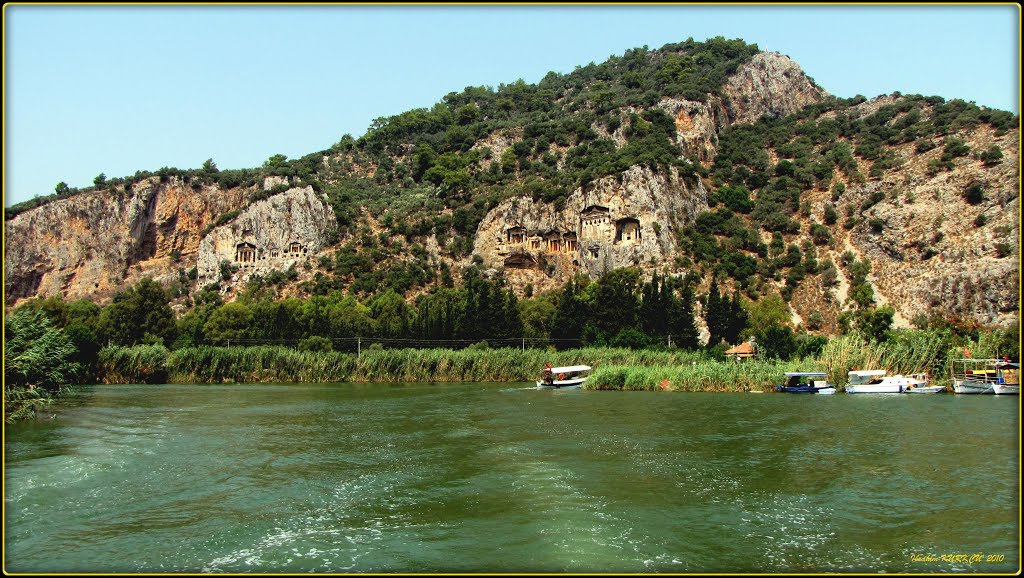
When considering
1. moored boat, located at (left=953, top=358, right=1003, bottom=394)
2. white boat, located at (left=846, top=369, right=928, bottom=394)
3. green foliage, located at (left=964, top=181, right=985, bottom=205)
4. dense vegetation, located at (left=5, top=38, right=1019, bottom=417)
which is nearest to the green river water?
dense vegetation, located at (left=5, top=38, right=1019, bottom=417)

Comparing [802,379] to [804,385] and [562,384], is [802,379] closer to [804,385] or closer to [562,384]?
[804,385]

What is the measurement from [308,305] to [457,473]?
5973 centimetres

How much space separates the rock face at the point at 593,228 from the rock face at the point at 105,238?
138ft

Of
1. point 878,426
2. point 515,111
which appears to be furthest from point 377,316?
point 515,111

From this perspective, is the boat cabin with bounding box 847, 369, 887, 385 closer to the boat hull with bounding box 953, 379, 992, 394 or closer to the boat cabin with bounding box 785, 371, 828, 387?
the boat cabin with bounding box 785, 371, 828, 387

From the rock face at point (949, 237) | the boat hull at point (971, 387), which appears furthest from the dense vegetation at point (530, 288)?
the boat hull at point (971, 387)

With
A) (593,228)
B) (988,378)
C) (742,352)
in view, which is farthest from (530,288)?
(988,378)

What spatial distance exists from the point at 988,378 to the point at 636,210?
49.8 metres

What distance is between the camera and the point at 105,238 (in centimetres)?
9850

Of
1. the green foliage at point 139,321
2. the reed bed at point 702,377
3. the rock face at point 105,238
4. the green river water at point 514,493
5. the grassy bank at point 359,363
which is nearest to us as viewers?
the green river water at point 514,493

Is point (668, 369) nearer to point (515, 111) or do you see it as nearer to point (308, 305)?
point (308, 305)

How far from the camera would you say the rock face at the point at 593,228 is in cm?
8456

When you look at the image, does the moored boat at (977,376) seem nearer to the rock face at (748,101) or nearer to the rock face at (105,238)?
the rock face at (748,101)

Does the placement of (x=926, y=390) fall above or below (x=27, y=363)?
below
